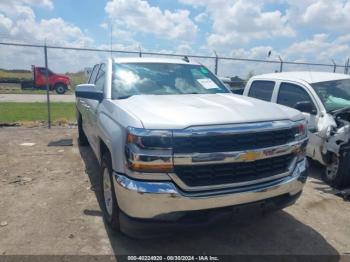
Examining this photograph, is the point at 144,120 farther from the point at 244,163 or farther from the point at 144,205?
the point at 244,163

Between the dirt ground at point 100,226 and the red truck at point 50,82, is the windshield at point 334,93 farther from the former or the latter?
the red truck at point 50,82

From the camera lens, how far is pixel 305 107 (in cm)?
564

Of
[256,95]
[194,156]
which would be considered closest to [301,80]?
[256,95]

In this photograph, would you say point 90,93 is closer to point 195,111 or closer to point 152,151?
point 195,111

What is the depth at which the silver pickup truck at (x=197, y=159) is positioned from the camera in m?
2.85

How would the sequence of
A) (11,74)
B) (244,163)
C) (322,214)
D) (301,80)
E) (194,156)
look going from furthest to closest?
(11,74) → (301,80) → (322,214) → (244,163) → (194,156)

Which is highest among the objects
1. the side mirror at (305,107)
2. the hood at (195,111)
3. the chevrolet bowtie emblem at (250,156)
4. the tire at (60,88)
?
the hood at (195,111)

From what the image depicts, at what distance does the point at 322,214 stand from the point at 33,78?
32943 mm

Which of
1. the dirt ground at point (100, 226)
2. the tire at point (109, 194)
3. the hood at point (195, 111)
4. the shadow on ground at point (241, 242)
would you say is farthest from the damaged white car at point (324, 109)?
the tire at point (109, 194)

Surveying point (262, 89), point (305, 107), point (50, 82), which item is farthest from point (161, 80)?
point (50, 82)

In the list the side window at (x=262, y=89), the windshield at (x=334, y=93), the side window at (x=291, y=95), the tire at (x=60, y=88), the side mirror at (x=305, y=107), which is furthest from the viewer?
the tire at (x=60, y=88)

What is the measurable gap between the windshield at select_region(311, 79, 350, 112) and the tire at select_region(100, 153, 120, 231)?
3859 mm

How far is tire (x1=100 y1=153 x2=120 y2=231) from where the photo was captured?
3.39 meters

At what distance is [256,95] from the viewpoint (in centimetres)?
723
